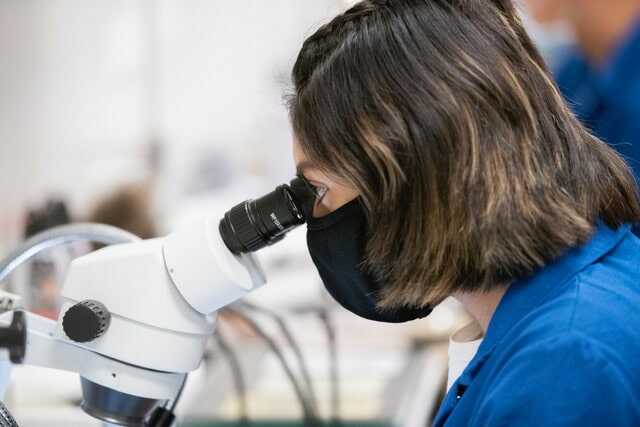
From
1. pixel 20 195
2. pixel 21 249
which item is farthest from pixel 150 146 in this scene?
pixel 21 249

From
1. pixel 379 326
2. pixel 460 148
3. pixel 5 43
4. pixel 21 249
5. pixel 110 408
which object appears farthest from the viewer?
pixel 5 43

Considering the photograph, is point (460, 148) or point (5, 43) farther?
point (5, 43)

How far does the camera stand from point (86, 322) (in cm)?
107

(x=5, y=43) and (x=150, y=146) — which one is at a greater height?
(x=5, y=43)

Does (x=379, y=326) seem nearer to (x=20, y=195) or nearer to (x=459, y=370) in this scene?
(x=459, y=370)

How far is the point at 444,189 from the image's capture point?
1.02 m

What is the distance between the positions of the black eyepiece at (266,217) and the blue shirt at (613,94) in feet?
1.31

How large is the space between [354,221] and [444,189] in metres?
0.14

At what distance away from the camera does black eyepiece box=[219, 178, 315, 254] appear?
109 centimetres

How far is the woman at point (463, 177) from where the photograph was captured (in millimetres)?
1004

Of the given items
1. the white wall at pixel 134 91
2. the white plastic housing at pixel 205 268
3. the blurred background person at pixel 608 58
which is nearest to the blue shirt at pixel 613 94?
the blurred background person at pixel 608 58

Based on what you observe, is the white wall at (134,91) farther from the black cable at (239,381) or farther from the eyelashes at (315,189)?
the eyelashes at (315,189)

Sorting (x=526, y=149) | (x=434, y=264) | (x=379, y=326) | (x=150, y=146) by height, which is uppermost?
(x=526, y=149)

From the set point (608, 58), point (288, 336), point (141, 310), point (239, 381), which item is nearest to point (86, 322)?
point (141, 310)
